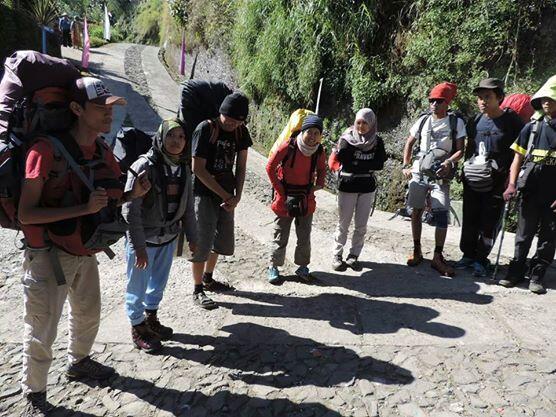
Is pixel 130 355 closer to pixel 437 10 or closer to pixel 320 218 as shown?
pixel 320 218

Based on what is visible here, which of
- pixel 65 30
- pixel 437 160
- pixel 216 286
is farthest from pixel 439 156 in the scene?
pixel 65 30

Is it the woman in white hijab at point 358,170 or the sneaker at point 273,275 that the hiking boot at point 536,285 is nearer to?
the woman in white hijab at point 358,170

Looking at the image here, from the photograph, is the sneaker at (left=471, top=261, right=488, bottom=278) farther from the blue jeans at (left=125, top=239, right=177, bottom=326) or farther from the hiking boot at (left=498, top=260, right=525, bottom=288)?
the blue jeans at (left=125, top=239, right=177, bottom=326)

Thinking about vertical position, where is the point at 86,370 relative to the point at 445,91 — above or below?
below

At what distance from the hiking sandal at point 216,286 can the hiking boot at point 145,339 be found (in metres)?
1.02

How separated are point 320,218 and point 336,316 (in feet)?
9.70

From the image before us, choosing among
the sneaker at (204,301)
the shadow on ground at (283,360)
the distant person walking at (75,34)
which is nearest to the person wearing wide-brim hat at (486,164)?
the shadow on ground at (283,360)

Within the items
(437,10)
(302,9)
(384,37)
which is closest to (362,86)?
(384,37)

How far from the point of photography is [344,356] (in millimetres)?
3314

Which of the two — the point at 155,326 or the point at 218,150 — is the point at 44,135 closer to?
the point at 218,150

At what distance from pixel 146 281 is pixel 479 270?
3472 mm

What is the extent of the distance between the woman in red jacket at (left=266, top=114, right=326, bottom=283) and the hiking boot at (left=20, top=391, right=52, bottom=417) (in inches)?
92.0

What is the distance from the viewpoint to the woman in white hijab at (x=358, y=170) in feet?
15.0

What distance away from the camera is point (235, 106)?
11.7ft
